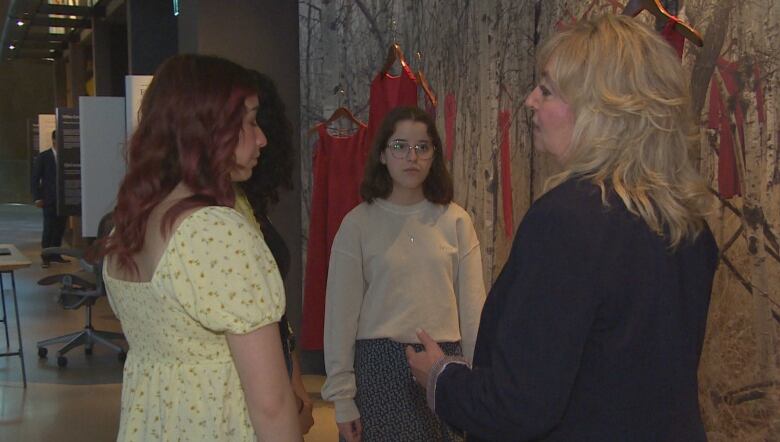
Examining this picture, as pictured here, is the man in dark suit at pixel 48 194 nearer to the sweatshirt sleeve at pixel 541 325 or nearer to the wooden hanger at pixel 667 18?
the wooden hanger at pixel 667 18

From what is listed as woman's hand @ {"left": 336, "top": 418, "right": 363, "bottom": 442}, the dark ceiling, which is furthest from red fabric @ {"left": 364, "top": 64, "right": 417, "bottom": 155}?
the dark ceiling

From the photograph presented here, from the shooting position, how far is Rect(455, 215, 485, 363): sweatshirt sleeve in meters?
2.60

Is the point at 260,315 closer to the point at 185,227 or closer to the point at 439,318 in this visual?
the point at 185,227

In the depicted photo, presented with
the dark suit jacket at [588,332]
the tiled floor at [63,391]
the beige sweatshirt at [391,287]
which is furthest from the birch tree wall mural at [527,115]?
the tiled floor at [63,391]

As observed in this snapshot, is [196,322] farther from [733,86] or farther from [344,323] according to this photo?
[733,86]

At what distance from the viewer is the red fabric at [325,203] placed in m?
4.40

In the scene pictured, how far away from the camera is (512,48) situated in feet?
10.7

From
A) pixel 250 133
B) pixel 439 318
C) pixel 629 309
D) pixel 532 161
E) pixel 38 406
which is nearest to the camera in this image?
pixel 629 309

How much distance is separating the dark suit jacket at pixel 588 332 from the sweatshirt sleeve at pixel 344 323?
1.18m

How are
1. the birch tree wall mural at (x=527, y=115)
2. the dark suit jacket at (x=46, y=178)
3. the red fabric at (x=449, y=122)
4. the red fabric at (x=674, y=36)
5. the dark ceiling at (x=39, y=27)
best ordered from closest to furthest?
the birch tree wall mural at (x=527, y=115) → the red fabric at (x=674, y=36) → the red fabric at (x=449, y=122) → the dark ceiling at (x=39, y=27) → the dark suit jacket at (x=46, y=178)

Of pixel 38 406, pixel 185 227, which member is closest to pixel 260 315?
pixel 185 227

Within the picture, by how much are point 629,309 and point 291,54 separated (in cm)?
425

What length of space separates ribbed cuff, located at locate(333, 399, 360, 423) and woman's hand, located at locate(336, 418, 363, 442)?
0.04ft

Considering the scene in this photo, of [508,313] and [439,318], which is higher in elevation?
[508,313]
